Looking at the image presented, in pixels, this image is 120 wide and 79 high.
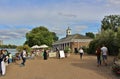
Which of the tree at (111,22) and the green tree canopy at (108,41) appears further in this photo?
the tree at (111,22)

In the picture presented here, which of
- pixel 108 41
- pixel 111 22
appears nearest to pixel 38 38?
pixel 111 22

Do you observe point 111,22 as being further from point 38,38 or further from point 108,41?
point 108,41

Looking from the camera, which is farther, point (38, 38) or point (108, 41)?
point (38, 38)

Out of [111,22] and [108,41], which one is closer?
[108,41]

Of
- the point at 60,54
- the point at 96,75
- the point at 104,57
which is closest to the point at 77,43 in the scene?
the point at 60,54

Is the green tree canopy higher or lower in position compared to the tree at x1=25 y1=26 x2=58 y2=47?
lower

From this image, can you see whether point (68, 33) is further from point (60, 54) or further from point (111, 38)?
point (60, 54)

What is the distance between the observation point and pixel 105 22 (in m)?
93.6

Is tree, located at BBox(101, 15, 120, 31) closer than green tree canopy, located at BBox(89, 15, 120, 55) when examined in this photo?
No

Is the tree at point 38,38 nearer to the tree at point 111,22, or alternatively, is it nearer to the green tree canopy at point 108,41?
the tree at point 111,22

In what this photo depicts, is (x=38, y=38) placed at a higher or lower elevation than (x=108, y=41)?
higher

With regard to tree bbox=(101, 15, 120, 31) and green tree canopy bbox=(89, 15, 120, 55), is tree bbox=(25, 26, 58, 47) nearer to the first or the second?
tree bbox=(101, 15, 120, 31)

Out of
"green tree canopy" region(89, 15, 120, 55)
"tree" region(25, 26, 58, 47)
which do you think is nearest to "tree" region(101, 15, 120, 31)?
"tree" region(25, 26, 58, 47)

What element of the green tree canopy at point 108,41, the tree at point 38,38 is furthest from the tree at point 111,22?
the green tree canopy at point 108,41
